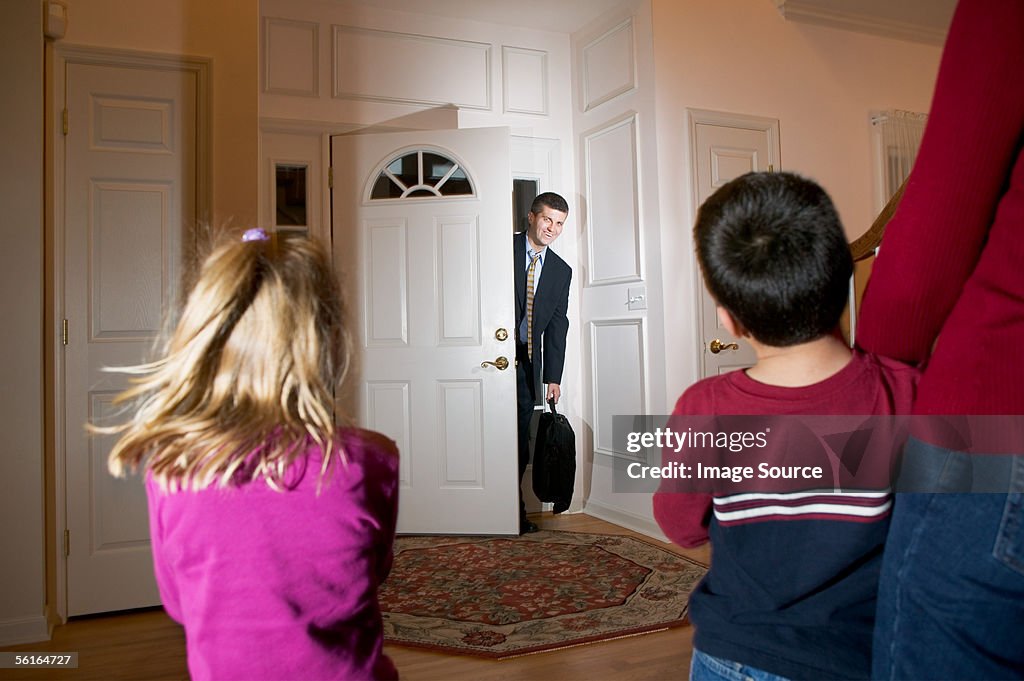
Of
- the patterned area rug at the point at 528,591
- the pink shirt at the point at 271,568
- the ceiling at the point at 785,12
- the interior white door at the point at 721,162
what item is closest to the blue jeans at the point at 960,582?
the pink shirt at the point at 271,568

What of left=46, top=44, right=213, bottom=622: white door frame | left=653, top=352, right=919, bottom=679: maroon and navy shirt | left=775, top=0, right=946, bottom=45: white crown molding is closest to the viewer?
left=653, top=352, right=919, bottom=679: maroon and navy shirt

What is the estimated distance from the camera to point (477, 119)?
14.8 ft

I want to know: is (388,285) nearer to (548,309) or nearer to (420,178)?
(420,178)

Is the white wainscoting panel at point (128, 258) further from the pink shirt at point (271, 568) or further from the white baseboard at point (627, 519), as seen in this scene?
the white baseboard at point (627, 519)

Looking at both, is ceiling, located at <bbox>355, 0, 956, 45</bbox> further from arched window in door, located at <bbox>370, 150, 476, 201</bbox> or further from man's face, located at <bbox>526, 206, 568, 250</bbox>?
man's face, located at <bbox>526, 206, 568, 250</bbox>

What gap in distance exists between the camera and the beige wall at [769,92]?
3.97 meters

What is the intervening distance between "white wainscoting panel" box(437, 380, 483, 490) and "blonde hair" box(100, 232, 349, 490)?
310cm

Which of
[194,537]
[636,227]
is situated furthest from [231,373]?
[636,227]

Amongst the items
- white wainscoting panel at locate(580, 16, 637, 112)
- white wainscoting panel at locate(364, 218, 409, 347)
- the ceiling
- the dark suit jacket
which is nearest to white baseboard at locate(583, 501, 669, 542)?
the dark suit jacket

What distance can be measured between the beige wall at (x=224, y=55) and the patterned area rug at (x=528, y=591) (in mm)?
1659

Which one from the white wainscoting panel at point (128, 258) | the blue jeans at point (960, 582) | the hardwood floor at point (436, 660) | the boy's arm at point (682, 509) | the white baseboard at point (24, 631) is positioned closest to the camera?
the blue jeans at point (960, 582)

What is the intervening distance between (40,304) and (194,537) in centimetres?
221

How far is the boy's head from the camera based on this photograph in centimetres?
85

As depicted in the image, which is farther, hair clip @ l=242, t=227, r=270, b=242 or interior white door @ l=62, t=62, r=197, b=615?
interior white door @ l=62, t=62, r=197, b=615
